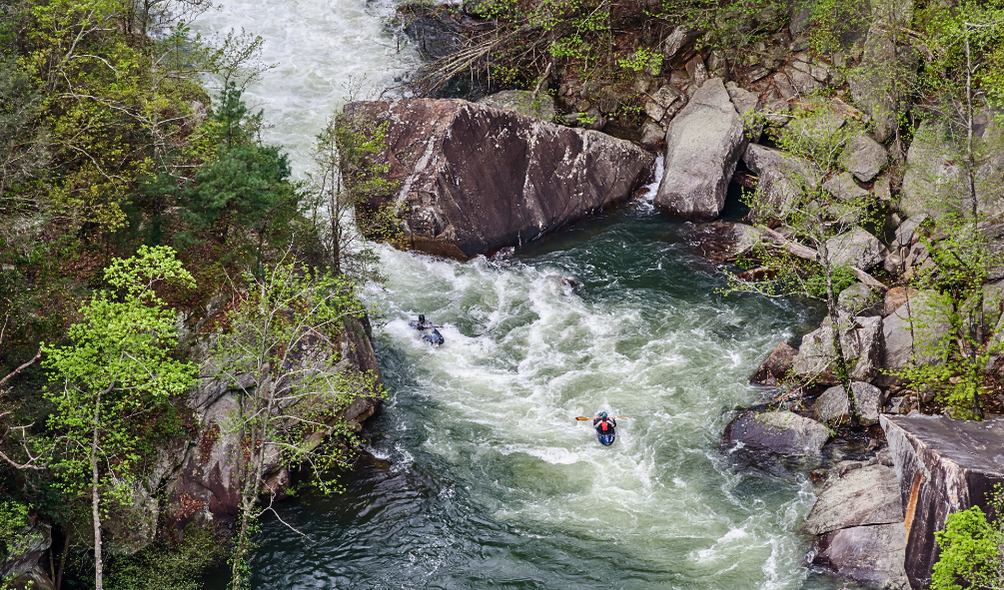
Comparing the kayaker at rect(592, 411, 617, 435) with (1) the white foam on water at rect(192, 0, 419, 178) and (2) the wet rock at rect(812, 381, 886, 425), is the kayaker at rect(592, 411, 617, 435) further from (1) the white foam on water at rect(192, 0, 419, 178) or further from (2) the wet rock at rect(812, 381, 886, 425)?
(1) the white foam on water at rect(192, 0, 419, 178)

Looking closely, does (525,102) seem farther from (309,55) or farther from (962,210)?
(962,210)

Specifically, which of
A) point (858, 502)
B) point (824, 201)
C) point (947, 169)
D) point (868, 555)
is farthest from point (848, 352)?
point (947, 169)

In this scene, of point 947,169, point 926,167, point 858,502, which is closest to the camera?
point 858,502

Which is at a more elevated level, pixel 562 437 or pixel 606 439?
pixel 606 439

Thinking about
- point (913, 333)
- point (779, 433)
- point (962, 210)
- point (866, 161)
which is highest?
point (962, 210)

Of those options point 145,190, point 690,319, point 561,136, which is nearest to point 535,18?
point 561,136

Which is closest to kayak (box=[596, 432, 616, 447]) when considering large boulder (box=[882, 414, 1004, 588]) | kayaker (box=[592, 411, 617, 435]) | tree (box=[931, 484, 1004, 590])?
kayaker (box=[592, 411, 617, 435])
